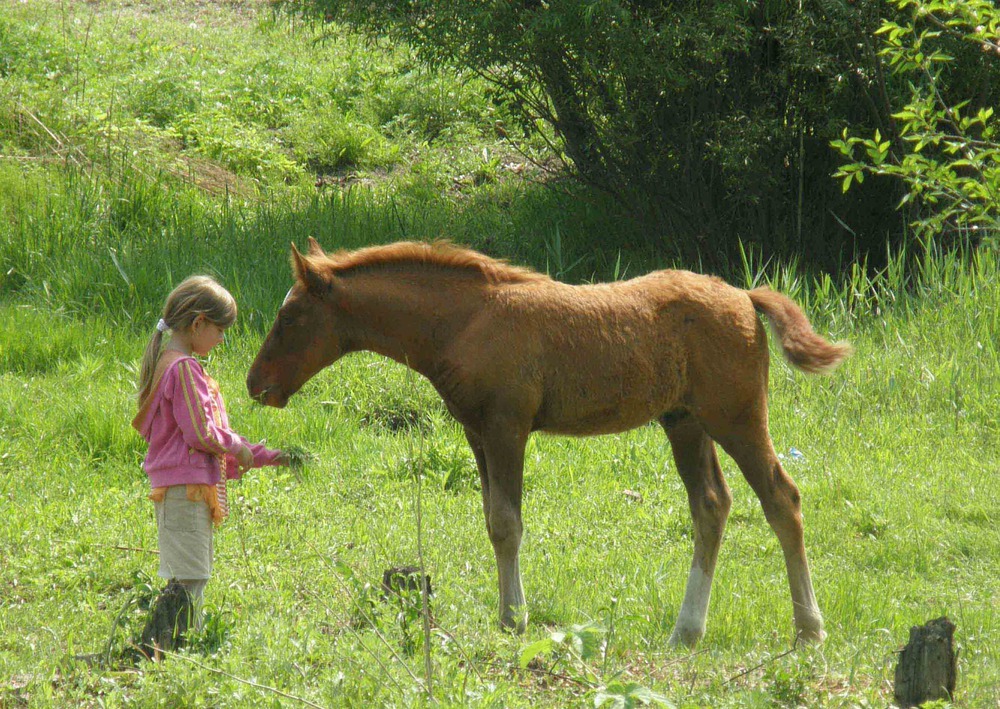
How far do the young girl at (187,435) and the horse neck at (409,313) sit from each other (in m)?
0.57

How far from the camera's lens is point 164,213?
434 inches

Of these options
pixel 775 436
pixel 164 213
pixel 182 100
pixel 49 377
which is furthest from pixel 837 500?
pixel 182 100

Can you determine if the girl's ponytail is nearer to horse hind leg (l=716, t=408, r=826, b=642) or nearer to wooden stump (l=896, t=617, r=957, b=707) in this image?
horse hind leg (l=716, t=408, r=826, b=642)

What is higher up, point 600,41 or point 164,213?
point 600,41

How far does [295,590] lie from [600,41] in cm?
632

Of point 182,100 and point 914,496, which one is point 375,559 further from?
point 182,100

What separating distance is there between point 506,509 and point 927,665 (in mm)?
1771

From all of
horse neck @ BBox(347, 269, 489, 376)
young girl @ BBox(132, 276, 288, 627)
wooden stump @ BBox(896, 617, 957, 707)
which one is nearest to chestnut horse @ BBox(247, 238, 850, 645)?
horse neck @ BBox(347, 269, 489, 376)

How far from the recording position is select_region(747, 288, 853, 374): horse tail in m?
4.97

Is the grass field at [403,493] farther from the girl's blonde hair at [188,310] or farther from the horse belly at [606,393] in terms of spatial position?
the girl's blonde hair at [188,310]

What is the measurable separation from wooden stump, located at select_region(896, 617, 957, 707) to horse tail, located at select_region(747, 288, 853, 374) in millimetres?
1281

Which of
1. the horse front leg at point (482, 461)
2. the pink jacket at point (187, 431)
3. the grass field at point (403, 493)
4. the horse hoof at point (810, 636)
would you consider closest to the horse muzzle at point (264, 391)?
the pink jacket at point (187, 431)

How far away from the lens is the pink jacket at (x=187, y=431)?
15.0 feet

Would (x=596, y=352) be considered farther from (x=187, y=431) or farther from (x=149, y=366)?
(x=149, y=366)
